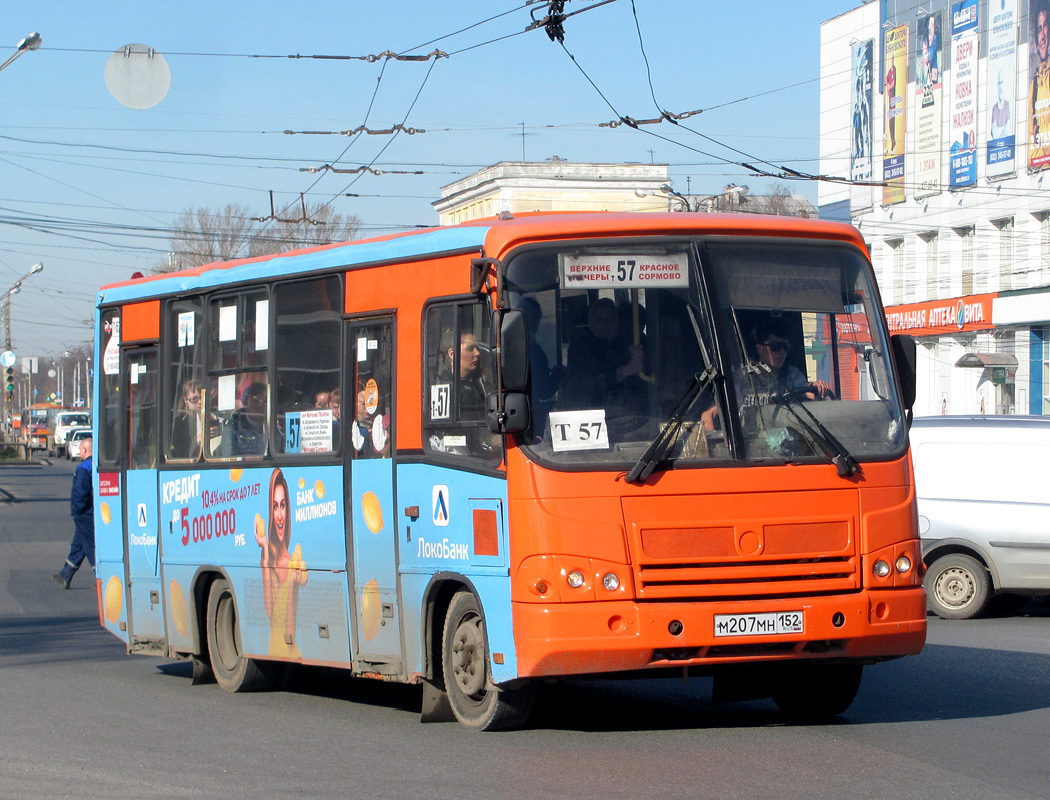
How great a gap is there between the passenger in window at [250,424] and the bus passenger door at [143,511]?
1442 mm

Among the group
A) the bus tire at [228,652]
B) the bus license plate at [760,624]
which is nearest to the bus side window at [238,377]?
the bus tire at [228,652]

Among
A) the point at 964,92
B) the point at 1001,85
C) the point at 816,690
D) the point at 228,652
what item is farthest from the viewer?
the point at 964,92

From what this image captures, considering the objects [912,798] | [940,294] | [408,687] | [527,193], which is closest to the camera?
[912,798]

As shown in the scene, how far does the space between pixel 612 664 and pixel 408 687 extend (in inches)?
150

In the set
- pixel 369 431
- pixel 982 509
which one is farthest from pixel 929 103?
pixel 369 431

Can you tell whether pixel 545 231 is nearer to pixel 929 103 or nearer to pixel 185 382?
pixel 185 382

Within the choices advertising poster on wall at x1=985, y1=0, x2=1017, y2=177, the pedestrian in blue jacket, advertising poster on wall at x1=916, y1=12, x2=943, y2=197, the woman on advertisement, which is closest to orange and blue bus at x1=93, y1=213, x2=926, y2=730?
the woman on advertisement

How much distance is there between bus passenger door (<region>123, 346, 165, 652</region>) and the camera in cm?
1203

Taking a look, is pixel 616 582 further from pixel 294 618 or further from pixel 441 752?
pixel 294 618

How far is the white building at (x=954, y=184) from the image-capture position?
4372cm

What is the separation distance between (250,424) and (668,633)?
419 cm

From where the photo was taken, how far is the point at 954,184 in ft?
157

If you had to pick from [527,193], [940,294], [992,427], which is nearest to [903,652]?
[992,427]

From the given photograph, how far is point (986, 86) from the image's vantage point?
45.3 m
